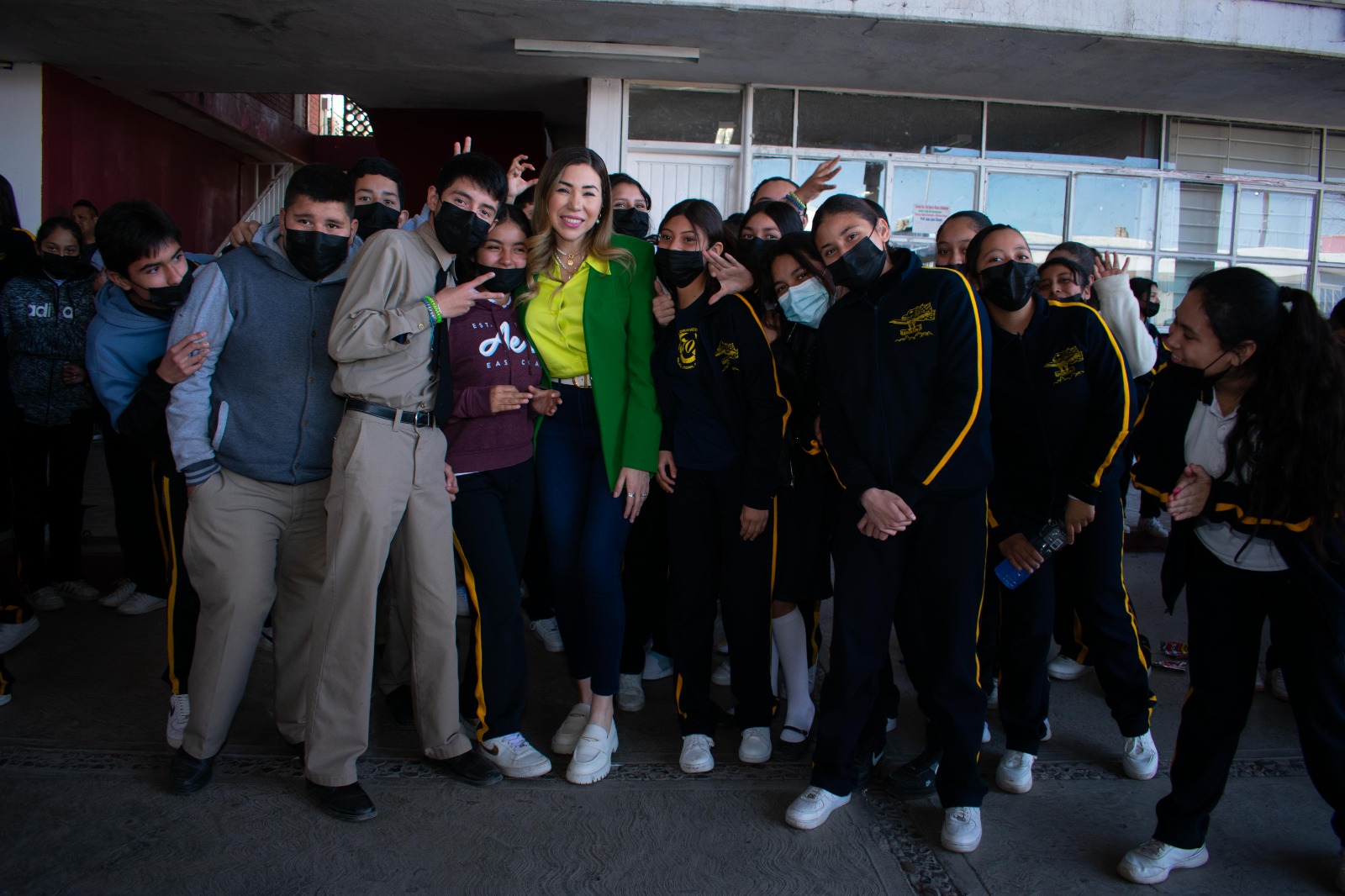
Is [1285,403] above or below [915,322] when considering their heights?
below

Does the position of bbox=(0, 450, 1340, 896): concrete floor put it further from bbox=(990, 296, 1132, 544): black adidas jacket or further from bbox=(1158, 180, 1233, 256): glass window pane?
bbox=(1158, 180, 1233, 256): glass window pane

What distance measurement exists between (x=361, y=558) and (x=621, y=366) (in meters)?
1.12

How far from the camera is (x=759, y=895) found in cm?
236

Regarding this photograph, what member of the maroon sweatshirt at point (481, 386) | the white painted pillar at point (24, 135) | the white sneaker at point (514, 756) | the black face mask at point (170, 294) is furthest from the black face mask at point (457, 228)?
the white painted pillar at point (24, 135)

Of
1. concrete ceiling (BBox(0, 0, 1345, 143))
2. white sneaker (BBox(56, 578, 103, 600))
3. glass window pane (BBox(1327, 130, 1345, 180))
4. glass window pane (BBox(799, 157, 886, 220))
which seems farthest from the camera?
glass window pane (BBox(1327, 130, 1345, 180))

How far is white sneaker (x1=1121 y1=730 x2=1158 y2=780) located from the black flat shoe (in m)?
1.12

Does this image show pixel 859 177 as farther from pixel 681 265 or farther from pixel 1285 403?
pixel 1285 403

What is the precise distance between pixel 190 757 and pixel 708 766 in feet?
5.64

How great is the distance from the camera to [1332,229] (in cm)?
1034

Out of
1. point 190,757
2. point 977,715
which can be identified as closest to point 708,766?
point 977,715

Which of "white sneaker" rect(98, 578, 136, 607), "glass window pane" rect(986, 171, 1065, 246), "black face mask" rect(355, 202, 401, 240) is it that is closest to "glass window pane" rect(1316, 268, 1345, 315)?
"glass window pane" rect(986, 171, 1065, 246)

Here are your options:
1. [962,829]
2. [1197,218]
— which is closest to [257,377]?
[962,829]

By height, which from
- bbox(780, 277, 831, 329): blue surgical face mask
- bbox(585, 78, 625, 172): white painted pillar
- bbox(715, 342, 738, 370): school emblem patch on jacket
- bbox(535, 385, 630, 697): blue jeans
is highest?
bbox(585, 78, 625, 172): white painted pillar

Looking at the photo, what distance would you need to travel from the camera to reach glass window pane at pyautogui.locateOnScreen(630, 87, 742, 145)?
919 cm
